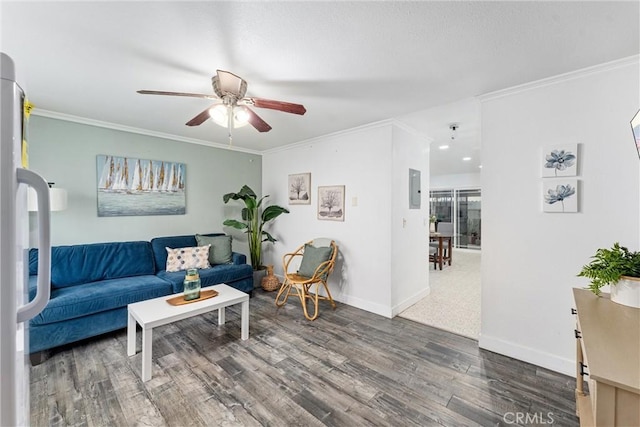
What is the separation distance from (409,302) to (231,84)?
3.30 meters

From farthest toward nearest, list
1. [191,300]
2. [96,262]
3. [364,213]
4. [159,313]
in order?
[364,213], [96,262], [191,300], [159,313]

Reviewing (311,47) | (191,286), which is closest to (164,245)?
(191,286)

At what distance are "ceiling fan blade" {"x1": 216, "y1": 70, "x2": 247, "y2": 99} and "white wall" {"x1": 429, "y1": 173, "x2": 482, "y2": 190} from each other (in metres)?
7.42

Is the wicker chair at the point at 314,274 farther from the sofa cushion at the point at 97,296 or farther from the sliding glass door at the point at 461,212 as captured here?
the sliding glass door at the point at 461,212

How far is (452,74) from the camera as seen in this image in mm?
2145

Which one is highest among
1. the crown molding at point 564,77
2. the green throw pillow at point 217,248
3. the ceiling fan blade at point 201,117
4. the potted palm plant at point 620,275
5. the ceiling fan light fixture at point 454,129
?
the ceiling fan light fixture at point 454,129

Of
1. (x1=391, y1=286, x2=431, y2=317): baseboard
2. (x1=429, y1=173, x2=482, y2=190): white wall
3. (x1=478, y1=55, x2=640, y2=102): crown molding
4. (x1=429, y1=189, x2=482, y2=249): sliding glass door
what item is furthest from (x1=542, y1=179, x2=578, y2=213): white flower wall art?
(x1=429, y1=189, x2=482, y2=249): sliding glass door

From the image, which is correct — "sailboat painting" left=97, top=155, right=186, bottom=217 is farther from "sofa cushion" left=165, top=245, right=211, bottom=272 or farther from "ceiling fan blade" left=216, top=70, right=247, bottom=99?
"ceiling fan blade" left=216, top=70, right=247, bottom=99

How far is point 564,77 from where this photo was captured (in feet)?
6.96

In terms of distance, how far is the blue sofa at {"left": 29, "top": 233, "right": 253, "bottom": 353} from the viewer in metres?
2.40

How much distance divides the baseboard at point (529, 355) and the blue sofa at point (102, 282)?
296 centimetres

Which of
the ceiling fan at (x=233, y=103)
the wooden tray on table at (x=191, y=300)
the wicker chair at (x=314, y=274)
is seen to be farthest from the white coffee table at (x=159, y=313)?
the ceiling fan at (x=233, y=103)

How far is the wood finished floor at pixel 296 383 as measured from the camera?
1718mm
